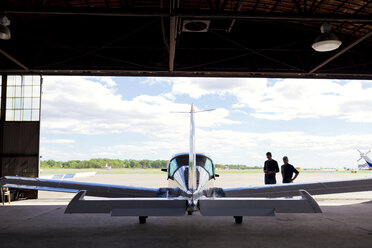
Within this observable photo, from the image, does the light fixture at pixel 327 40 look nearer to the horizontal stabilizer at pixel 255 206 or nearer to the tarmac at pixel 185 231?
the tarmac at pixel 185 231

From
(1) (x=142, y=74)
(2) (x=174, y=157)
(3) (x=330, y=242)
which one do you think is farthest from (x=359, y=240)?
(1) (x=142, y=74)

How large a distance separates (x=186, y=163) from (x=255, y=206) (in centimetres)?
274

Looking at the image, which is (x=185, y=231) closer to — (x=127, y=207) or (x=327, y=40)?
(x=127, y=207)

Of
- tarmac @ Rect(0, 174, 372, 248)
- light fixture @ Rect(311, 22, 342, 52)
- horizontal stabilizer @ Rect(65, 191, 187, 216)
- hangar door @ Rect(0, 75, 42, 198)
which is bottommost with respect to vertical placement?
tarmac @ Rect(0, 174, 372, 248)

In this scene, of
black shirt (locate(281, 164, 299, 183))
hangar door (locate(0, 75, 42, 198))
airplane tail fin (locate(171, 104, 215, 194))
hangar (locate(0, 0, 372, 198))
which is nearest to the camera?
airplane tail fin (locate(171, 104, 215, 194))

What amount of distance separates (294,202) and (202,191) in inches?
88.9

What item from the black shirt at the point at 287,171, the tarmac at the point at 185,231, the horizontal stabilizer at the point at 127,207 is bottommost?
the tarmac at the point at 185,231

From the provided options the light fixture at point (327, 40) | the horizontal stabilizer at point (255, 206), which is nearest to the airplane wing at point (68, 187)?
the horizontal stabilizer at point (255, 206)

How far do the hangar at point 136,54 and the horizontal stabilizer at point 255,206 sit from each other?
20.7 feet

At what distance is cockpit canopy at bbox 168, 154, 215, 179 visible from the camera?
7168 mm

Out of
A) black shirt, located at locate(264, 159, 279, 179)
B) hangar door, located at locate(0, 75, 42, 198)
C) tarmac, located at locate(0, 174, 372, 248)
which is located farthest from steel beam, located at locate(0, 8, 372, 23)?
hangar door, located at locate(0, 75, 42, 198)

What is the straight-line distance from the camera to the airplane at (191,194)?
4.51 meters

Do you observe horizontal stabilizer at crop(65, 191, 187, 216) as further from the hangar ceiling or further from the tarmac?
the hangar ceiling

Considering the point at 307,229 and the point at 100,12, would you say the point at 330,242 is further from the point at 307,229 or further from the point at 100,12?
the point at 100,12
